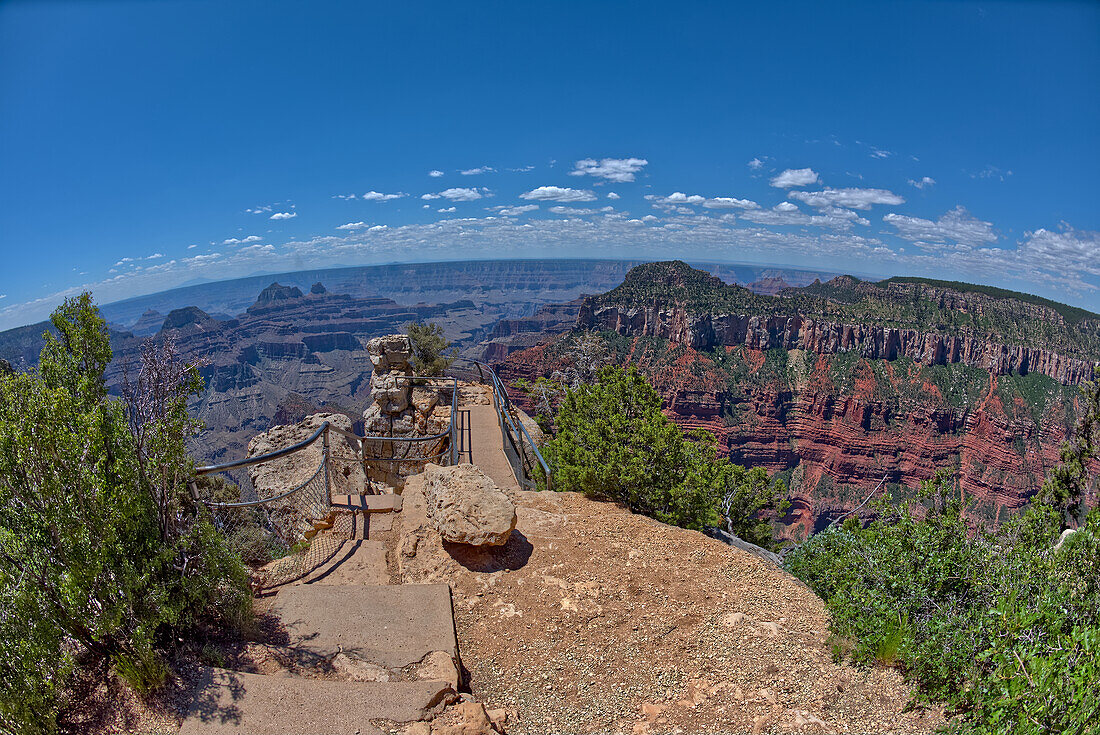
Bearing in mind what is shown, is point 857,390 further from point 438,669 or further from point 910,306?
point 438,669

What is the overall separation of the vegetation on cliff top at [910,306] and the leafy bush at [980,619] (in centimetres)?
9120

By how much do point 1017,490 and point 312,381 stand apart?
19229 cm

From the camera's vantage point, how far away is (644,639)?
225 inches

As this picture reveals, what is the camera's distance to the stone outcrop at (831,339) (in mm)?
76062

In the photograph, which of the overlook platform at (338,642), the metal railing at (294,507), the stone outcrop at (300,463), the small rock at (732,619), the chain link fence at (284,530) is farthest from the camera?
the stone outcrop at (300,463)

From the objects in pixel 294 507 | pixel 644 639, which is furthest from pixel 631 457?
pixel 294 507

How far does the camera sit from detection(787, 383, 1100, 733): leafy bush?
3275 millimetres

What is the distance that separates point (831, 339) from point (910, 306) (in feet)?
59.2

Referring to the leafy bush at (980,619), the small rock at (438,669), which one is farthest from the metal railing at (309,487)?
the leafy bush at (980,619)

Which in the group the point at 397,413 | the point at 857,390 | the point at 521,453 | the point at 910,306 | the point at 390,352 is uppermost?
the point at 910,306

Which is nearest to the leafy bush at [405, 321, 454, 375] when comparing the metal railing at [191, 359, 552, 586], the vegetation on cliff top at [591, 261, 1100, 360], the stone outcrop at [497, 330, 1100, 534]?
the metal railing at [191, 359, 552, 586]

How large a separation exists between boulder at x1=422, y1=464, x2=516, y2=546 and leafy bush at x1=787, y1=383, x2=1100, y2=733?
4.11m

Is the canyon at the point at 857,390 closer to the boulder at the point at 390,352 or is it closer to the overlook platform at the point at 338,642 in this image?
the boulder at the point at 390,352

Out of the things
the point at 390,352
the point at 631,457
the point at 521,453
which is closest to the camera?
the point at 631,457
